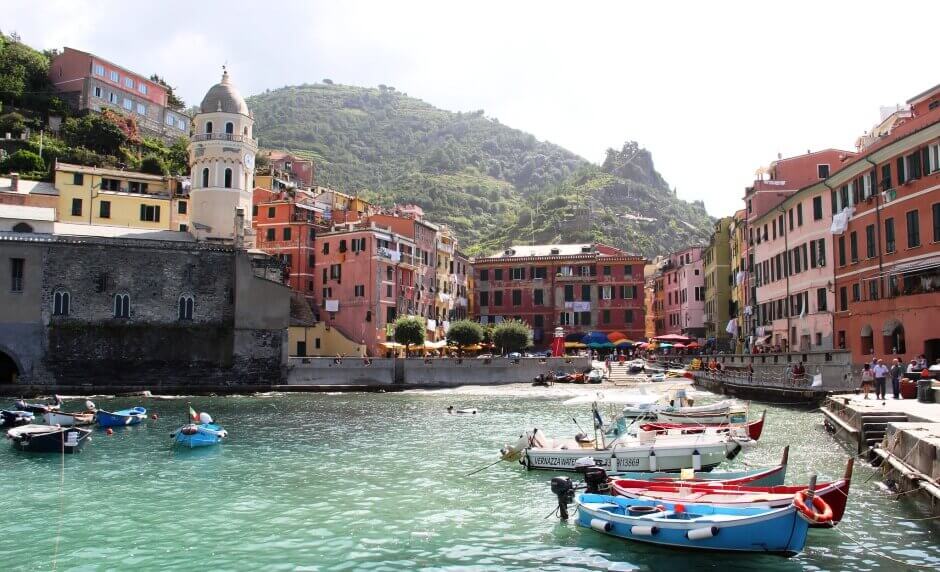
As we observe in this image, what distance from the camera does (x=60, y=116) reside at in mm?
86375

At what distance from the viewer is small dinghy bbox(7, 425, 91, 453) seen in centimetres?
2761

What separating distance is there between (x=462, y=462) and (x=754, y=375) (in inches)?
1043

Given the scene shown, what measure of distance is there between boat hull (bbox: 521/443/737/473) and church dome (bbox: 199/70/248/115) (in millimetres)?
54609

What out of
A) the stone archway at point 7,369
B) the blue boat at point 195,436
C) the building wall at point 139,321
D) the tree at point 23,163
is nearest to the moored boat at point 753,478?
the blue boat at point 195,436

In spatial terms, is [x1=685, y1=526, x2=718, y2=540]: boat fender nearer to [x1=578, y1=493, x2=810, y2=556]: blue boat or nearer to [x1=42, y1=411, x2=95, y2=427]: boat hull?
[x1=578, y1=493, x2=810, y2=556]: blue boat

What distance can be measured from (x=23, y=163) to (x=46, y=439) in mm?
58545

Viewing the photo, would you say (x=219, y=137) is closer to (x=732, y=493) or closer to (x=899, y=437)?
(x=899, y=437)

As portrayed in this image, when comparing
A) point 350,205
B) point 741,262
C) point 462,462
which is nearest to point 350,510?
point 462,462

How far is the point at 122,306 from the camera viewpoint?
57812 mm

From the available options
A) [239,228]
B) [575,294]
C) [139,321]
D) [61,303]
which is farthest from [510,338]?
[61,303]

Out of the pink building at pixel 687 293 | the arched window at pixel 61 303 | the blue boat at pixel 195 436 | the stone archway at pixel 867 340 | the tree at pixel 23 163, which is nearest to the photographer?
the blue boat at pixel 195 436

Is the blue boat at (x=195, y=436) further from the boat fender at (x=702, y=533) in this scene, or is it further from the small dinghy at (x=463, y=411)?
the boat fender at (x=702, y=533)

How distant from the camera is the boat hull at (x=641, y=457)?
21953 mm

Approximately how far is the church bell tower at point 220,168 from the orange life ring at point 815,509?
57.7 meters
